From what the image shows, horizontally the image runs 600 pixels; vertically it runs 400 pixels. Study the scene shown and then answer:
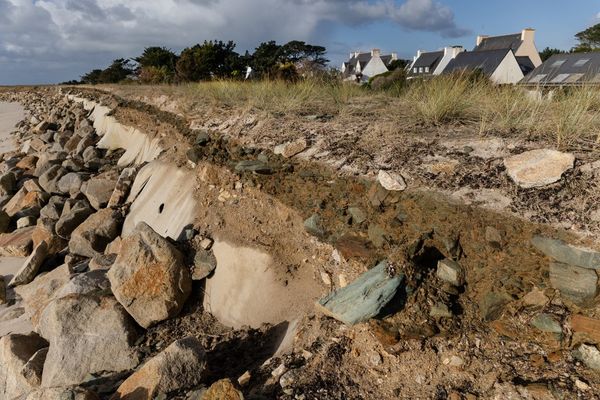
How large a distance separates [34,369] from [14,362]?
0.83ft

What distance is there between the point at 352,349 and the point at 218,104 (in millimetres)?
5824

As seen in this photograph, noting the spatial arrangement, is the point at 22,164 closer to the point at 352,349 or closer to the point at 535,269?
the point at 352,349

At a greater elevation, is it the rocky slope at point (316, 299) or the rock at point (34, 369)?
the rocky slope at point (316, 299)

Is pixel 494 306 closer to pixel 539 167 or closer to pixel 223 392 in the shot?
pixel 539 167

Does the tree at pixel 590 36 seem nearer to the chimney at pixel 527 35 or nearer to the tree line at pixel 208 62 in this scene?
the chimney at pixel 527 35

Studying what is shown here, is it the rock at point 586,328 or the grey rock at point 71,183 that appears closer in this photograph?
the rock at point 586,328

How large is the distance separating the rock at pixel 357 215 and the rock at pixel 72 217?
4533mm

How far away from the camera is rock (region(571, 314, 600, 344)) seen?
2346 millimetres

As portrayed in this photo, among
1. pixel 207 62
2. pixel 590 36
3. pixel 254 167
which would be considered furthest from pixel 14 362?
pixel 590 36

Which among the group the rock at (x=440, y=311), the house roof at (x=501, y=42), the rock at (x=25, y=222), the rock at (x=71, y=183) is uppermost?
the house roof at (x=501, y=42)

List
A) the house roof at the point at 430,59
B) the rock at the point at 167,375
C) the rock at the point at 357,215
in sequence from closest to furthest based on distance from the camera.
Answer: the rock at the point at 167,375 → the rock at the point at 357,215 → the house roof at the point at 430,59

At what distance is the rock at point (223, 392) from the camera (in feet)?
7.45

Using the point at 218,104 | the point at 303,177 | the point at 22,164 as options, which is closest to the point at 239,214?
the point at 303,177

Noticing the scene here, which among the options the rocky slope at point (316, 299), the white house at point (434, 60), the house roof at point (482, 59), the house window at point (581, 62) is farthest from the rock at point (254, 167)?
the white house at point (434, 60)
